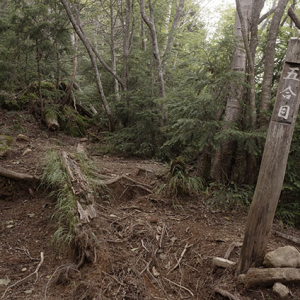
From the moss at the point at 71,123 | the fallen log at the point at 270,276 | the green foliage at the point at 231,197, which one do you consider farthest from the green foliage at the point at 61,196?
the moss at the point at 71,123

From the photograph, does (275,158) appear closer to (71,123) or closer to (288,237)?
(288,237)

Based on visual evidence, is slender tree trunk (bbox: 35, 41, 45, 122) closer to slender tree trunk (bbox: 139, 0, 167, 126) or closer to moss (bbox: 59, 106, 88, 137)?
moss (bbox: 59, 106, 88, 137)

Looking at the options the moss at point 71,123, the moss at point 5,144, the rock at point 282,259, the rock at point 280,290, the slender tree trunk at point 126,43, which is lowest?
the rock at point 280,290

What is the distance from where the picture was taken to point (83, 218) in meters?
3.82

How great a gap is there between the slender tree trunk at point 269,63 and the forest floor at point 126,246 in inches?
84.6

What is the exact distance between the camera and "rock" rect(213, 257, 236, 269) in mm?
3412

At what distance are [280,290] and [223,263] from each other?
793 millimetres

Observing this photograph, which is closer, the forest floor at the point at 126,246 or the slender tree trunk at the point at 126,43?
the forest floor at the point at 126,246

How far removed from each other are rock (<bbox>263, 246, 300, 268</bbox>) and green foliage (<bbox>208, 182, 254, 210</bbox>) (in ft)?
7.10

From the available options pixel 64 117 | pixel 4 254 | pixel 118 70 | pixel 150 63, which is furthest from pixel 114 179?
pixel 118 70

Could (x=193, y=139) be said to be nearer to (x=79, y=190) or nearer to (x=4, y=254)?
(x=79, y=190)

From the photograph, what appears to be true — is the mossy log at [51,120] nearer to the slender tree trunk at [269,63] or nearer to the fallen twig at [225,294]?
the slender tree trunk at [269,63]

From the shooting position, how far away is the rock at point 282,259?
9.89ft

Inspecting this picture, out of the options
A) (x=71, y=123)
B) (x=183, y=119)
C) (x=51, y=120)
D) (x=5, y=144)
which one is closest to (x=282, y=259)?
(x=183, y=119)
